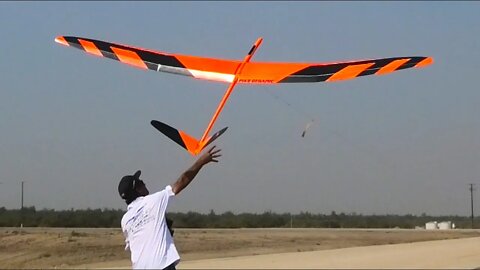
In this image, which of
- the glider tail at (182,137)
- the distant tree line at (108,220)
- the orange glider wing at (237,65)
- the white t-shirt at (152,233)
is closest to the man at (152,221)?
the white t-shirt at (152,233)

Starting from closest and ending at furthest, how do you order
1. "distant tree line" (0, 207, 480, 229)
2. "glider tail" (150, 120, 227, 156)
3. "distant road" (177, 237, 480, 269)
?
"glider tail" (150, 120, 227, 156), "distant road" (177, 237, 480, 269), "distant tree line" (0, 207, 480, 229)

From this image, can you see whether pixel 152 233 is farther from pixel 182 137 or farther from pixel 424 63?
pixel 424 63

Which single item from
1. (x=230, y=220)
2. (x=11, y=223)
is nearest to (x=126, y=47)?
(x=11, y=223)

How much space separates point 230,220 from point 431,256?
80.5 metres

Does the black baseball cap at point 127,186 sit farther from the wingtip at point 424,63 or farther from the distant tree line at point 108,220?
the distant tree line at point 108,220

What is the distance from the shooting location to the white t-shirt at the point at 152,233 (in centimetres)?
523

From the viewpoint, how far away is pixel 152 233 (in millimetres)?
5254

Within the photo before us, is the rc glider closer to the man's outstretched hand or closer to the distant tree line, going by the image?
the man's outstretched hand

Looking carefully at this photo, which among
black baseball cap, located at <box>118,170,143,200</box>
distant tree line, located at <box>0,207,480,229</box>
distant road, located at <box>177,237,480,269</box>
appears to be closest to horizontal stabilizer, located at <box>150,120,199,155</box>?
black baseball cap, located at <box>118,170,143,200</box>

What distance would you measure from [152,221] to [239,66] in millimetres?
2855

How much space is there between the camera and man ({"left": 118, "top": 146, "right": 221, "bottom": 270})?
17.2 feet

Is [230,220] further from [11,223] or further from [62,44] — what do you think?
[62,44]

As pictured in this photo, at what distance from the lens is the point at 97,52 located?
26.9ft

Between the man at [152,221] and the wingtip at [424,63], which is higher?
the wingtip at [424,63]
